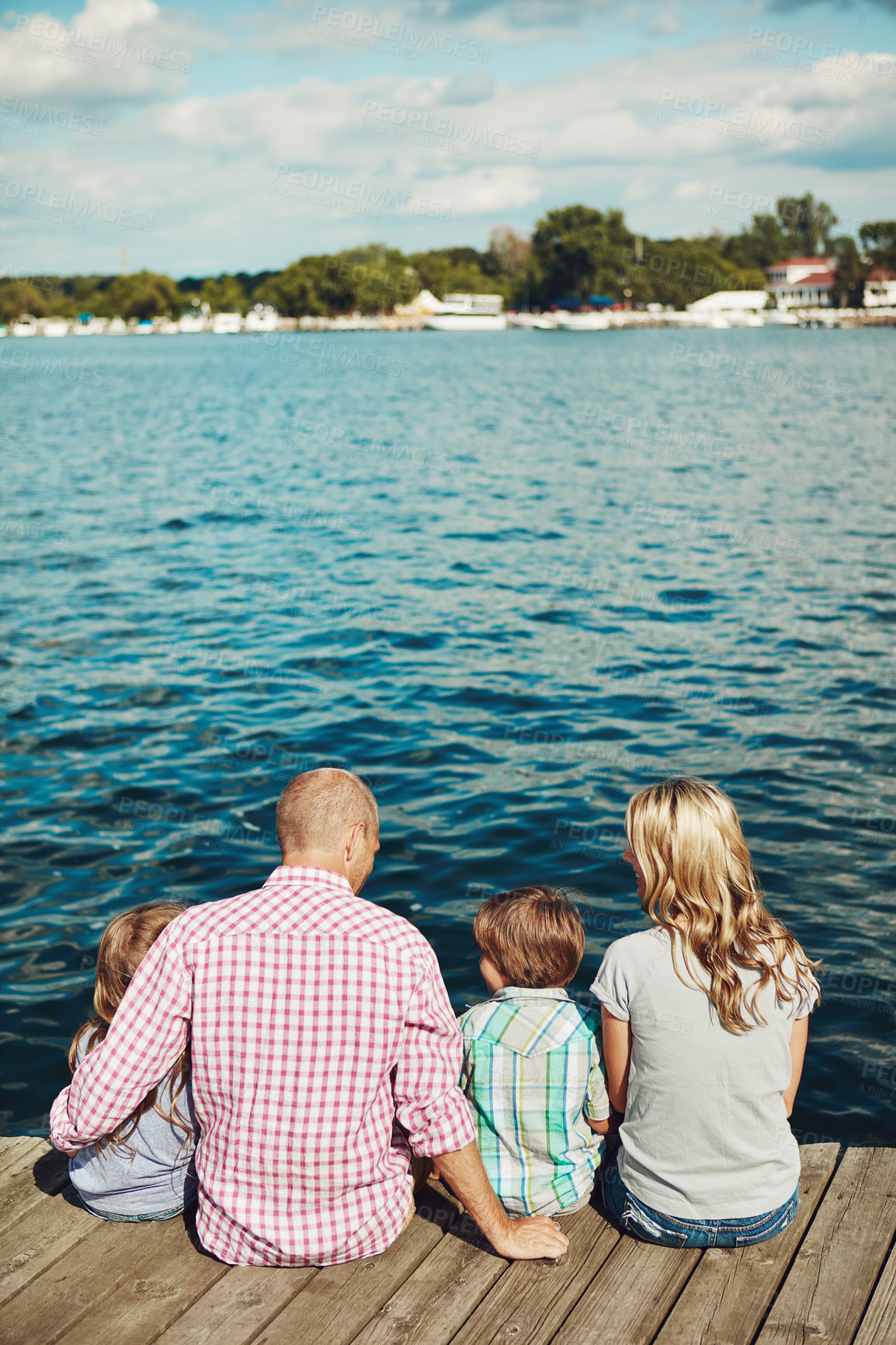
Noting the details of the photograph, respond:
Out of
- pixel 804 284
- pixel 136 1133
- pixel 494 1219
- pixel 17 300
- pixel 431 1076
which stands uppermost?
pixel 17 300

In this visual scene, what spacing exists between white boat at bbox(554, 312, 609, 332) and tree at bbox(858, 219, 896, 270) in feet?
130

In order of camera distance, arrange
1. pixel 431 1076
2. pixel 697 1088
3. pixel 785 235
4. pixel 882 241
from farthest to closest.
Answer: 1. pixel 785 235
2. pixel 882 241
3. pixel 697 1088
4. pixel 431 1076

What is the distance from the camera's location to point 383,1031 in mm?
3051

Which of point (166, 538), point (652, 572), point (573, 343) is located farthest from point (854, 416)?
point (573, 343)

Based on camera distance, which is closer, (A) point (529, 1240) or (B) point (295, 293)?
(A) point (529, 1240)

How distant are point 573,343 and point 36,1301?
126820mm

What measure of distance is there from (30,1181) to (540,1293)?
1.95m

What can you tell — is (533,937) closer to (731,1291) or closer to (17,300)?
(731,1291)

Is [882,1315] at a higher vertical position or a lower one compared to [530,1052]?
lower

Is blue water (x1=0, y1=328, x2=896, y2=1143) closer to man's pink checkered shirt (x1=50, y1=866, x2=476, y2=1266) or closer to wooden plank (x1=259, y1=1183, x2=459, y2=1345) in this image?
wooden plank (x1=259, y1=1183, x2=459, y2=1345)

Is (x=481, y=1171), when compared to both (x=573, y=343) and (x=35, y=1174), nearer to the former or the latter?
(x=35, y=1174)

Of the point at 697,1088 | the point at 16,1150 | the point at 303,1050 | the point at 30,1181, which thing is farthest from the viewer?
the point at 16,1150

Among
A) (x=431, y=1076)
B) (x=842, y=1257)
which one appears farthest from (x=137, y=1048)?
(x=842, y=1257)

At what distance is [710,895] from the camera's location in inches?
126
